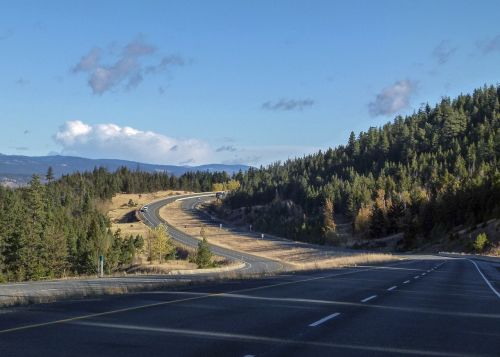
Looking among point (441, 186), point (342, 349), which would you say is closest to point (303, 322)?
point (342, 349)

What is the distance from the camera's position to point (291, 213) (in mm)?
162375

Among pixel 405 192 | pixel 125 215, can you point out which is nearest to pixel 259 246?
pixel 405 192

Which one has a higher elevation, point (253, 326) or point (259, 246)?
point (253, 326)

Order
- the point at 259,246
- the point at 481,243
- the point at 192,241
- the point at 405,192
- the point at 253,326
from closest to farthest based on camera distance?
the point at 253,326 < the point at 481,243 < the point at 192,241 < the point at 259,246 < the point at 405,192

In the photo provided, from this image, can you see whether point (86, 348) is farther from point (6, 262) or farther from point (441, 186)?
point (441, 186)

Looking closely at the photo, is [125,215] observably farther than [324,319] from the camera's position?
Yes

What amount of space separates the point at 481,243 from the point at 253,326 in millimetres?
75902

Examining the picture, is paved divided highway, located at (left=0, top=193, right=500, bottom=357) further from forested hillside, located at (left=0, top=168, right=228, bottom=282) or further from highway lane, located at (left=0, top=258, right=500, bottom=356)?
forested hillside, located at (left=0, top=168, right=228, bottom=282)

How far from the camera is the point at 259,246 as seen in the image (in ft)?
363

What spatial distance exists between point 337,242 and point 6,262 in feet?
228

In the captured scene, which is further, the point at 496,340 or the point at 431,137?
the point at 431,137

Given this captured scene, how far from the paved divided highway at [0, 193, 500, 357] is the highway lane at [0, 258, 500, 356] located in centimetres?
2

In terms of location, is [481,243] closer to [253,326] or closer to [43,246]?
[43,246]

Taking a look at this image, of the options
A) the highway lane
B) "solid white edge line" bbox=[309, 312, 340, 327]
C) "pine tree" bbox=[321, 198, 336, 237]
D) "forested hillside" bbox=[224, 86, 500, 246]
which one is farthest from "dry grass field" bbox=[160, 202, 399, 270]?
"solid white edge line" bbox=[309, 312, 340, 327]
